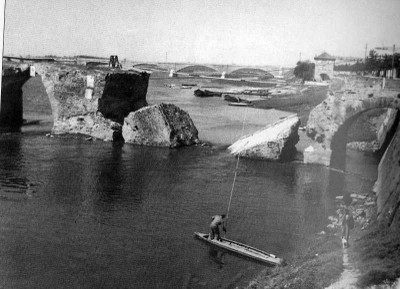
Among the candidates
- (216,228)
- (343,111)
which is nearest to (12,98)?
(343,111)

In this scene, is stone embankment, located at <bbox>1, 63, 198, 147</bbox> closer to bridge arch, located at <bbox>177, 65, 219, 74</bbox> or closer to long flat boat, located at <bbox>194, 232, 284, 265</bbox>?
long flat boat, located at <bbox>194, 232, 284, 265</bbox>

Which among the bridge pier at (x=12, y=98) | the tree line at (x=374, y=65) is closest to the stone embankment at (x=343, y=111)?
the tree line at (x=374, y=65)

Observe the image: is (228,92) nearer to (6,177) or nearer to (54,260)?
→ (6,177)

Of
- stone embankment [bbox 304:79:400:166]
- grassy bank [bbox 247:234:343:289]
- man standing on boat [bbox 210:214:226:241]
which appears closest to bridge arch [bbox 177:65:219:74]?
stone embankment [bbox 304:79:400:166]

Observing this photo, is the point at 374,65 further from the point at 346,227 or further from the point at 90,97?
the point at 90,97

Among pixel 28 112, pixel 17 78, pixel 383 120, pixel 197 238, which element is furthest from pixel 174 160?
pixel 28 112

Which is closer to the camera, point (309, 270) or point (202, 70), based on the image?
point (309, 270)
